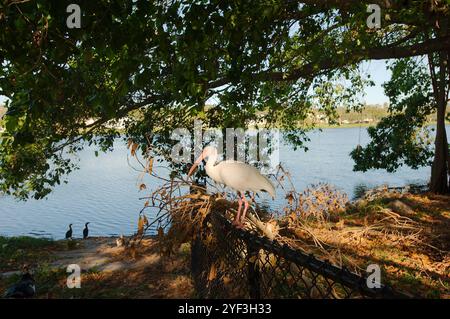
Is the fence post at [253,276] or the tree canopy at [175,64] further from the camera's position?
the tree canopy at [175,64]

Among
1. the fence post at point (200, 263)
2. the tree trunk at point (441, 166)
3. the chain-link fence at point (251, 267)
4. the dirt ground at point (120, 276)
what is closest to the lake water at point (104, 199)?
the tree trunk at point (441, 166)

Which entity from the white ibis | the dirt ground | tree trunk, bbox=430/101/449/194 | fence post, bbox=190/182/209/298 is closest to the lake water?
tree trunk, bbox=430/101/449/194

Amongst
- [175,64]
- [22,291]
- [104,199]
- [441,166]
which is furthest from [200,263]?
[104,199]

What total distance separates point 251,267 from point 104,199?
32114 millimetres

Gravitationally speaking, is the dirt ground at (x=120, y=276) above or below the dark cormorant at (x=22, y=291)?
below

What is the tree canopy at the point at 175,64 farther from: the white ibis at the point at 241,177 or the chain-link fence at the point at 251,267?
the chain-link fence at the point at 251,267

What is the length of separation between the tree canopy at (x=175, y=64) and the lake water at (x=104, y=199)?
1195cm

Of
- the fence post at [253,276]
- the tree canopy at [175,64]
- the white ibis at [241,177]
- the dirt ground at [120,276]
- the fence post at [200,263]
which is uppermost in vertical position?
the tree canopy at [175,64]

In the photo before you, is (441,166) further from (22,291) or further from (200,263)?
(22,291)

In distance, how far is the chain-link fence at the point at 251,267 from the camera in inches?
92.5

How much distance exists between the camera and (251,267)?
12.5ft

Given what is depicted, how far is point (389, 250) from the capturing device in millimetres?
9156

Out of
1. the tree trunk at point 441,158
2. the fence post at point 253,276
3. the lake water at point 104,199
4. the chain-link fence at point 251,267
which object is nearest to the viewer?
the chain-link fence at point 251,267

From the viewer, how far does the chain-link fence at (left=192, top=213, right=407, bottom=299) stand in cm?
235
